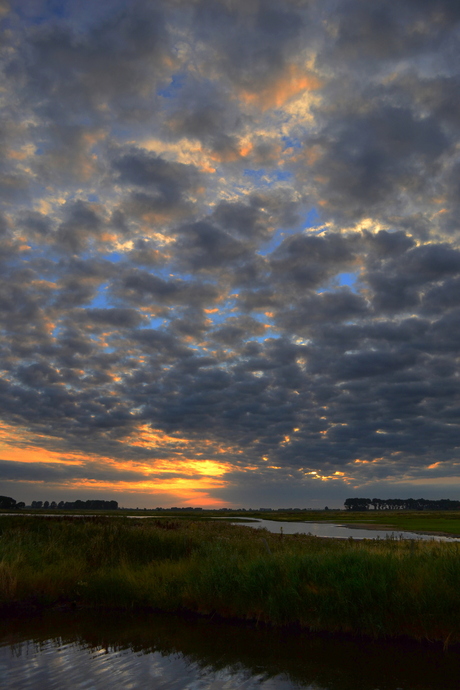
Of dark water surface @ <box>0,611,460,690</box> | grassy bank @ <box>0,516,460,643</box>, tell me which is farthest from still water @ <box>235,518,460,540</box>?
dark water surface @ <box>0,611,460,690</box>

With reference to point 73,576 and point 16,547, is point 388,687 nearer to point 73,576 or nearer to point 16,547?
point 73,576

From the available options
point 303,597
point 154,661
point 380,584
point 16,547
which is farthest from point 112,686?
point 16,547

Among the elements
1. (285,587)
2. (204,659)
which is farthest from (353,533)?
(204,659)

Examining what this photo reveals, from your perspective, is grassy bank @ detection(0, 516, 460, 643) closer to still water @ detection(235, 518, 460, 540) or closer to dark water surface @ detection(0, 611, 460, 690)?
dark water surface @ detection(0, 611, 460, 690)

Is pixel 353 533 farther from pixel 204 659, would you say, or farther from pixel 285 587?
pixel 204 659

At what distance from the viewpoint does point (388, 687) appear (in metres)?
10.1

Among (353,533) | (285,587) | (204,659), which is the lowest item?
(353,533)

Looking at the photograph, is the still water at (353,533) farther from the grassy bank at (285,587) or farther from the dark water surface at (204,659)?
the dark water surface at (204,659)

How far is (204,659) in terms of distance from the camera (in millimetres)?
12000

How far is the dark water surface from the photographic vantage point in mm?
10266

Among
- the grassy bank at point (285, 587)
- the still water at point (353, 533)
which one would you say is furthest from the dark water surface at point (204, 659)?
the still water at point (353, 533)

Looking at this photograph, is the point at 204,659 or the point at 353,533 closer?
the point at 204,659

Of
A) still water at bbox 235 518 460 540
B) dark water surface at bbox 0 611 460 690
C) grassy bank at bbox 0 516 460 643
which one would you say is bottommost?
still water at bbox 235 518 460 540

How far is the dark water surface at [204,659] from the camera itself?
1027 centimetres
